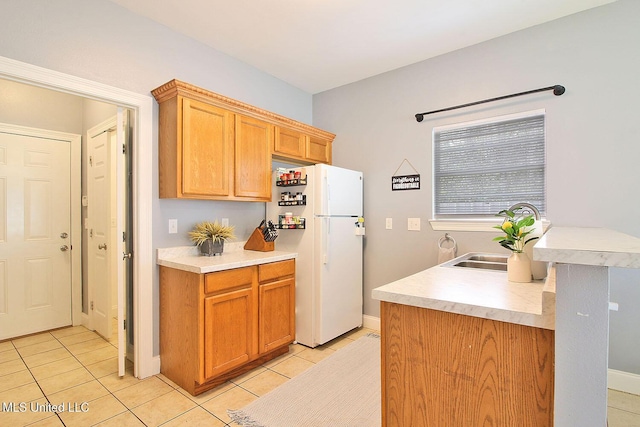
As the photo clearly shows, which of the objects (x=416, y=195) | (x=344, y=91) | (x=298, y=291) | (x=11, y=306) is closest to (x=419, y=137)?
(x=416, y=195)

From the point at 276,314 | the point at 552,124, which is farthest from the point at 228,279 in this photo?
the point at 552,124

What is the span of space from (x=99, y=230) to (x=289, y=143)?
213cm

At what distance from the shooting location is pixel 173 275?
232cm

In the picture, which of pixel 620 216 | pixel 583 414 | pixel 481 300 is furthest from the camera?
pixel 620 216

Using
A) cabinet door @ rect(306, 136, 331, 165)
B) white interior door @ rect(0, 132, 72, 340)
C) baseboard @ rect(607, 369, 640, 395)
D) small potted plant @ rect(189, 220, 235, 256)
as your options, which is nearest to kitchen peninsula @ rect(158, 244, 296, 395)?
small potted plant @ rect(189, 220, 235, 256)

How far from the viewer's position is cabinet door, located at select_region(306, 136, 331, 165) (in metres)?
3.42

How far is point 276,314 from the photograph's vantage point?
2660 mm

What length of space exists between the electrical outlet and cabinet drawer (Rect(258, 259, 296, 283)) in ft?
4.02

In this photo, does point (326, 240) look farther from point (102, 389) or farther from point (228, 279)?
point (102, 389)

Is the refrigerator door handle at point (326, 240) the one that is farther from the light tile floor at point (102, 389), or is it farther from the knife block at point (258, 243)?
the light tile floor at point (102, 389)

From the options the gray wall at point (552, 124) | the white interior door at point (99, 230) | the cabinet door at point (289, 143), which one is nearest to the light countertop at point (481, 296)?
the gray wall at point (552, 124)

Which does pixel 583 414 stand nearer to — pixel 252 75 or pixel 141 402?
pixel 141 402

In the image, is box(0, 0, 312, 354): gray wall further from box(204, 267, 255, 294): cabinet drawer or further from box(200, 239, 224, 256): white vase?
box(204, 267, 255, 294): cabinet drawer

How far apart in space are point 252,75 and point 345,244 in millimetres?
1979
